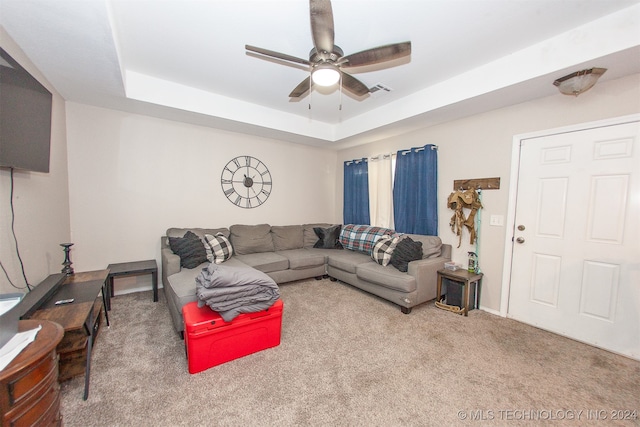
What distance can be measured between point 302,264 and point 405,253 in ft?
4.91

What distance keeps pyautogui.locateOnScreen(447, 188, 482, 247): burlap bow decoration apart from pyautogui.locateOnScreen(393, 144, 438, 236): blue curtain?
0.87 feet

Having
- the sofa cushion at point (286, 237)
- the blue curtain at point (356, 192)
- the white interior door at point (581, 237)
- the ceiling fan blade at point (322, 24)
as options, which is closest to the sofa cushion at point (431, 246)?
→ the white interior door at point (581, 237)

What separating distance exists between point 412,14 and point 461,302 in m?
2.89

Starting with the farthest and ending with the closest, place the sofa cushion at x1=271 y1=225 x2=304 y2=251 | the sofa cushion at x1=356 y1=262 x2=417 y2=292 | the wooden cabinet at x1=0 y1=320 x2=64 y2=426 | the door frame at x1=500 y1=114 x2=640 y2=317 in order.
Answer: the sofa cushion at x1=271 y1=225 x2=304 y2=251 → the sofa cushion at x1=356 y1=262 x2=417 y2=292 → the door frame at x1=500 y1=114 x2=640 y2=317 → the wooden cabinet at x1=0 y1=320 x2=64 y2=426

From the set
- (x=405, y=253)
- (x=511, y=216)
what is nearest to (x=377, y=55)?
(x=405, y=253)

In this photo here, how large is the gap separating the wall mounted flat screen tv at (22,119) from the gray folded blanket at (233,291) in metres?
1.41

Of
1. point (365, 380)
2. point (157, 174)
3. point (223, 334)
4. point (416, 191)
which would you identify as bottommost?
point (365, 380)

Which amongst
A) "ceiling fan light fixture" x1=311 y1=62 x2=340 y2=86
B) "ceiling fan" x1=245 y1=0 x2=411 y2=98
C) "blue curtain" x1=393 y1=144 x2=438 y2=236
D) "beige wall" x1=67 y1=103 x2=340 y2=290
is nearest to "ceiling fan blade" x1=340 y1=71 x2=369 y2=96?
"ceiling fan" x1=245 y1=0 x2=411 y2=98

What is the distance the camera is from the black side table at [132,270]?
2887 mm

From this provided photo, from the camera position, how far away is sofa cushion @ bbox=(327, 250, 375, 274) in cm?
355

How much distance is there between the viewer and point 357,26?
1989mm

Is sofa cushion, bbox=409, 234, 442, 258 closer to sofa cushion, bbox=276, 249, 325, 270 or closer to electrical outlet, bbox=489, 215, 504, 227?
electrical outlet, bbox=489, 215, 504, 227

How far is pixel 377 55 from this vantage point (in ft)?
5.90

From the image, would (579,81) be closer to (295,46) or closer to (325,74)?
(325,74)
